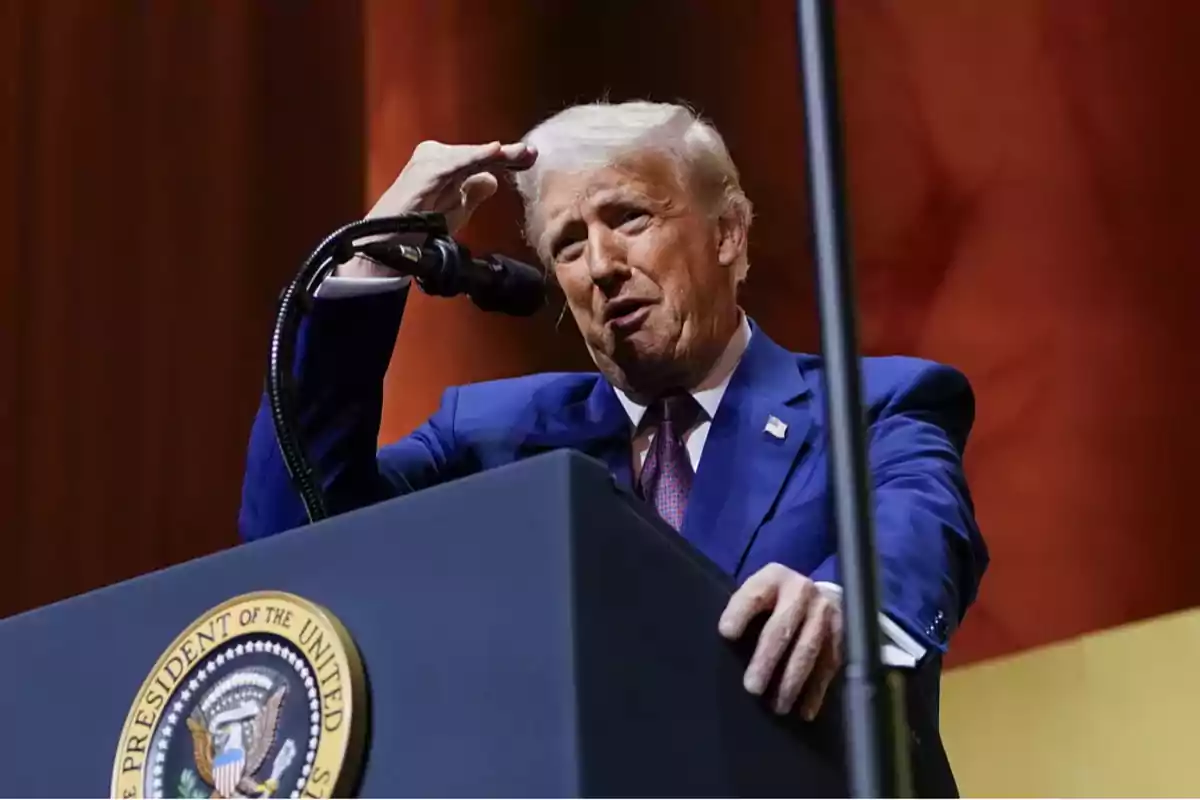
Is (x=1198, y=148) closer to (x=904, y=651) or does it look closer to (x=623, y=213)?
(x=623, y=213)

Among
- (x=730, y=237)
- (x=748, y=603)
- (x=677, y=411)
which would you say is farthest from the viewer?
(x=730, y=237)

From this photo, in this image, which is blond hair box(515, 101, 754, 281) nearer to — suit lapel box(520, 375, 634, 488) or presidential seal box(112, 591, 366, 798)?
suit lapel box(520, 375, 634, 488)

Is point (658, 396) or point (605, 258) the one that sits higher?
point (605, 258)

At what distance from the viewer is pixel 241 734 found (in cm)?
73

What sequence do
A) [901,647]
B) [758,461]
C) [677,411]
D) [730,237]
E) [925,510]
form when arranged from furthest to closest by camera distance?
[730,237], [677,411], [758,461], [925,510], [901,647]

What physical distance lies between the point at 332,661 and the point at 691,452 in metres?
0.76

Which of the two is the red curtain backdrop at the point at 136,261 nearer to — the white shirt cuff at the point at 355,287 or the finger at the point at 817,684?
the white shirt cuff at the point at 355,287

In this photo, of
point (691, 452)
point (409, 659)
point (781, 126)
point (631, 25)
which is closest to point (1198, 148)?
point (781, 126)

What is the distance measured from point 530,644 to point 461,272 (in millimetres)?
391

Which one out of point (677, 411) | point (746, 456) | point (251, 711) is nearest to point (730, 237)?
point (677, 411)

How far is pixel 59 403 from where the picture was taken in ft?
6.04

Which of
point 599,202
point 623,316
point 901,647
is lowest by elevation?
point 901,647

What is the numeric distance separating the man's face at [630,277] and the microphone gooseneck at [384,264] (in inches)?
17.5

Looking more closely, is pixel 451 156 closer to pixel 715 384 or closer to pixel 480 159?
pixel 480 159
